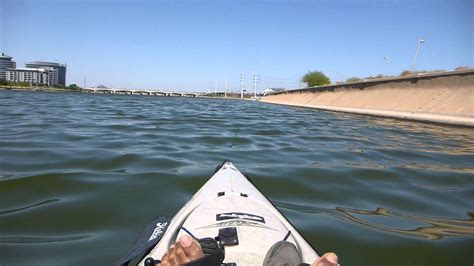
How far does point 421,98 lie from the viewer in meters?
19.7

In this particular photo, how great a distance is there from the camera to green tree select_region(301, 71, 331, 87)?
81.3 metres

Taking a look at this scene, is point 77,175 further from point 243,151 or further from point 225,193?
point 243,151

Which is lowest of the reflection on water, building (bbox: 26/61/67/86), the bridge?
the reflection on water

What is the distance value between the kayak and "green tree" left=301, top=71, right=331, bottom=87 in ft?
267

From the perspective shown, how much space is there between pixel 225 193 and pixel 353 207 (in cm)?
228

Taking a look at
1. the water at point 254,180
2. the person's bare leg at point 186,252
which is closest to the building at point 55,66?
the water at point 254,180

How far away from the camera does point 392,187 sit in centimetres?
539

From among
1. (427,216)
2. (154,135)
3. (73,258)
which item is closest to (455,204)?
(427,216)

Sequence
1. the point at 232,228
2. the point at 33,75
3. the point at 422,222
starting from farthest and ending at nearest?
the point at 33,75
the point at 422,222
the point at 232,228

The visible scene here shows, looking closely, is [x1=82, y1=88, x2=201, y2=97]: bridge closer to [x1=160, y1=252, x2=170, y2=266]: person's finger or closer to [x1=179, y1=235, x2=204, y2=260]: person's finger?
[x1=160, y1=252, x2=170, y2=266]: person's finger

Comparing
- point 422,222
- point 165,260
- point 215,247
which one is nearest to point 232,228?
point 215,247

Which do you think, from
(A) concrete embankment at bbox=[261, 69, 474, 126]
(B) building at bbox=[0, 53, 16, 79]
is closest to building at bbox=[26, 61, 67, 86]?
(B) building at bbox=[0, 53, 16, 79]

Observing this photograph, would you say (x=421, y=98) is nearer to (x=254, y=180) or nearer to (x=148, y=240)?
(x=254, y=180)

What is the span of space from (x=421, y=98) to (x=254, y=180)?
18.2 meters
